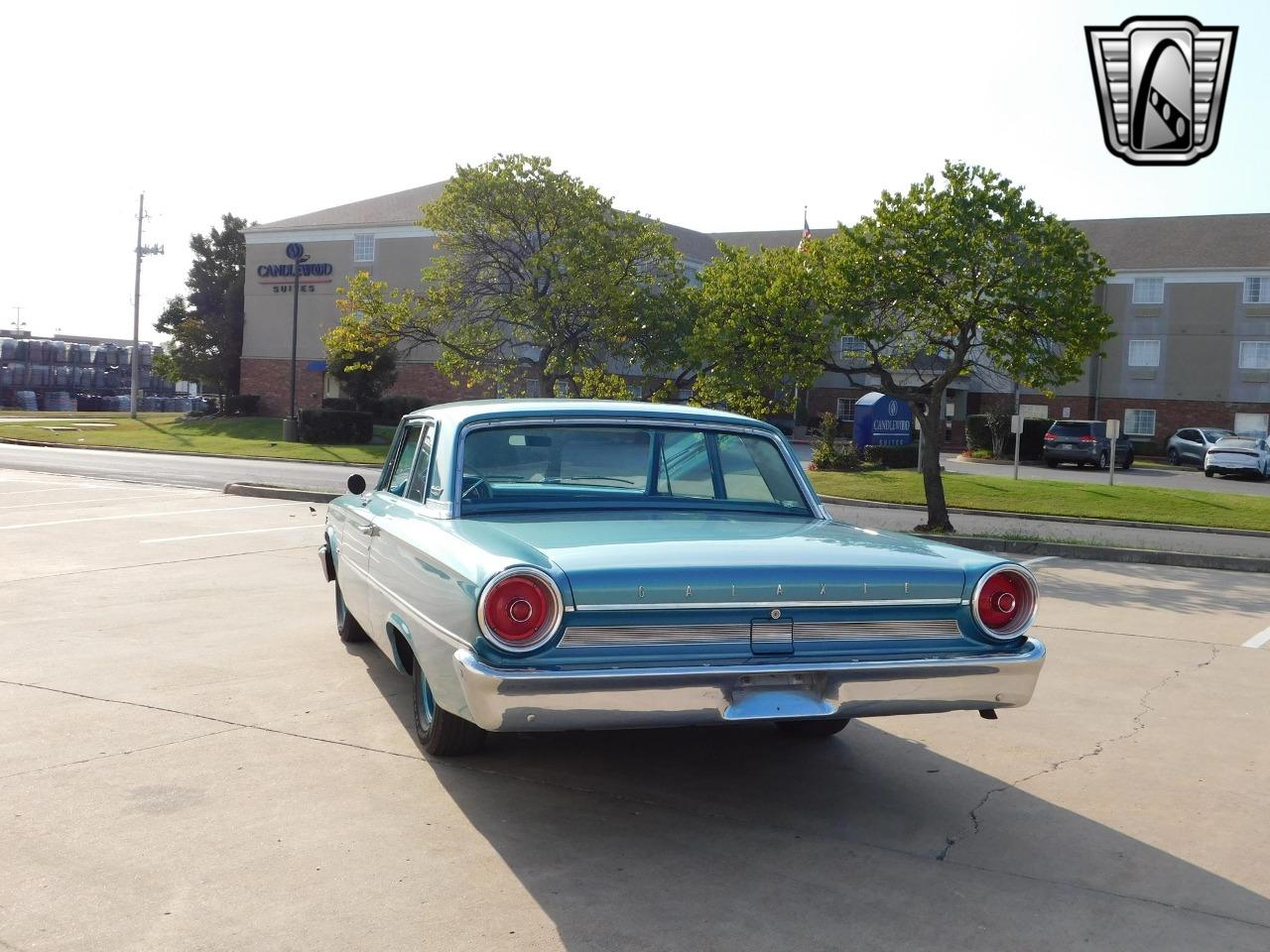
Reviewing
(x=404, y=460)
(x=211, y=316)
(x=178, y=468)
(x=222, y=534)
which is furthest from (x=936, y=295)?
(x=211, y=316)

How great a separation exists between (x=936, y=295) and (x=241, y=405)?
44.4 metres

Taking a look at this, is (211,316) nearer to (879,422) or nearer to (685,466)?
(879,422)

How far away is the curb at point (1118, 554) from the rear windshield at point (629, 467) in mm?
9336

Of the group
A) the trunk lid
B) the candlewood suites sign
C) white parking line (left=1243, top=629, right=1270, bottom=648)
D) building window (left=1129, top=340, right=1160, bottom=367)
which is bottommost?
white parking line (left=1243, top=629, right=1270, bottom=648)

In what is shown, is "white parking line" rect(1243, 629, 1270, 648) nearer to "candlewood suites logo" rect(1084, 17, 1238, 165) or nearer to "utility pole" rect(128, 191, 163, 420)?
"candlewood suites logo" rect(1084, 17, 1238, 165)

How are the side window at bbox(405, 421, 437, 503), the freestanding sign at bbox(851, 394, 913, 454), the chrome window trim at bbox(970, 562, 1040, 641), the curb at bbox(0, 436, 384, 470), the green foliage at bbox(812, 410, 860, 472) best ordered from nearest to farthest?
1. the chrome window trim at bbox(970, 562, 1040, 641)
2. the side window at bbox(405, 421, 437, 503)
3. the curb at bbox(0, 436, 384, 470)
4. the green foliage at bbox(812, 410, 860, 472)
5. the freestanding sign at bbox(851, 394, 913, 454)

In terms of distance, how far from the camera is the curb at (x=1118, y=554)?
15.0 metres

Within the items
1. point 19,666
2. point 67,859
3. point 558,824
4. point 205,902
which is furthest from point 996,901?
point 19,666

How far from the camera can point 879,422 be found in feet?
121

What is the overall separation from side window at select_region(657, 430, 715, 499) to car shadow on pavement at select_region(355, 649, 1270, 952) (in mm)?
1174

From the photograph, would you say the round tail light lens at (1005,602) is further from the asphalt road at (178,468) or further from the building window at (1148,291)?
the building window at (1148,291)

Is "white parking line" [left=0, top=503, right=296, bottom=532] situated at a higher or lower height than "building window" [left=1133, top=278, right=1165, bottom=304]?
lower

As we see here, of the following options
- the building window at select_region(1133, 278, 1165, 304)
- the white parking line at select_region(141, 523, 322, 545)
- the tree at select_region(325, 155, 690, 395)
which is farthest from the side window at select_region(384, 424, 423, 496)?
the building window at select_region(1133, 278, 1165, 304)

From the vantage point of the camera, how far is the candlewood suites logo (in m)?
9.84
